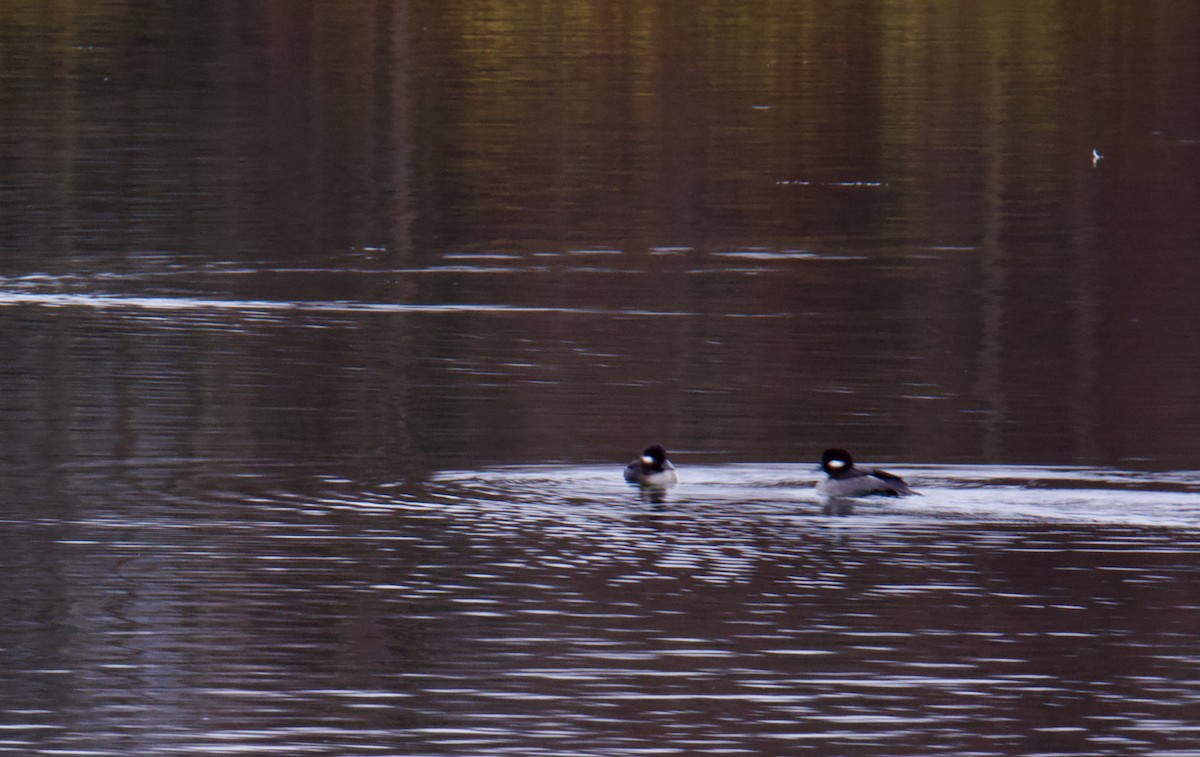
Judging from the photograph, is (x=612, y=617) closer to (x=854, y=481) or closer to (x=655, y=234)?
(x=854, y=481)

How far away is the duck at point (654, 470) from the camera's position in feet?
54.6

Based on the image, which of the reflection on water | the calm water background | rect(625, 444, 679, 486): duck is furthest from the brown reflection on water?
the reflection on water

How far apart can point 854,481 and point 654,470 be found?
1195mm

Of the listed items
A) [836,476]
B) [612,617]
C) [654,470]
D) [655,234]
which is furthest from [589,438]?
[655,234]

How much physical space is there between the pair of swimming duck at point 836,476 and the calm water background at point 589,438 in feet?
0.42

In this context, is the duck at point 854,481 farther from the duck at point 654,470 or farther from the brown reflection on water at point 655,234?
the brown reflection on water at point 655,234

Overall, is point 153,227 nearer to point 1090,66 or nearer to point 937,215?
point 937,215

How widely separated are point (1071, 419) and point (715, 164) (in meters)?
20.1

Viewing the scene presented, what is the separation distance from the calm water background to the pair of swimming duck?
129mm

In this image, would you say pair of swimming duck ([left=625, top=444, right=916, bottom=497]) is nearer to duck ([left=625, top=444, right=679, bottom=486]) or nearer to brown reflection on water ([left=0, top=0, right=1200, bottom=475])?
duck ([left=625, top=444, right=679, bottom=486])

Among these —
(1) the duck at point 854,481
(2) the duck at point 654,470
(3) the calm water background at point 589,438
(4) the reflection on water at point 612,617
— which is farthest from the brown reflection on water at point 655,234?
(4) the reflection on water at point 612,617

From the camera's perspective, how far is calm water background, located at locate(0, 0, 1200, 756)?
1240 cm

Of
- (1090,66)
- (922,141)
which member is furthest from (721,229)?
(1090,66)

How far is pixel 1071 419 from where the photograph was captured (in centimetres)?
1956
